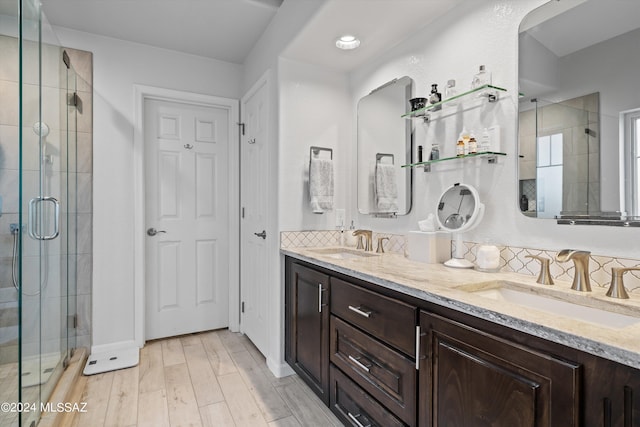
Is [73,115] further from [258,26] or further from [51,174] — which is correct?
[258,26]

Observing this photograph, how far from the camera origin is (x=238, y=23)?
8.14ft

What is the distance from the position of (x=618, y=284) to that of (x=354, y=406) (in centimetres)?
113

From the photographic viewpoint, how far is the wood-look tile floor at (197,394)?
187 cm

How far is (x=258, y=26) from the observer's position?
2.53 metres

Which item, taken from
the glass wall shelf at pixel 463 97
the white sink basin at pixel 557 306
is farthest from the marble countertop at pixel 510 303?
the glass wall shelf at pixel 463 97

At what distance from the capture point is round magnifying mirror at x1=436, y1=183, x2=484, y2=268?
5.22ft

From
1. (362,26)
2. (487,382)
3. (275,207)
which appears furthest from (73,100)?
(487,382)

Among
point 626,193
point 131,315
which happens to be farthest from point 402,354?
point 131,315

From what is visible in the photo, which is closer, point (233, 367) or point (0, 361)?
point (0, 361)

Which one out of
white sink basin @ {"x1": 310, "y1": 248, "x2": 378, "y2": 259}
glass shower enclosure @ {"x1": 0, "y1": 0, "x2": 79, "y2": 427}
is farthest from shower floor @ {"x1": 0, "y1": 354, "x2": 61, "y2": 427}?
white sink basin @ {"x1": 310, "y1": 248, "x2": 378, "y2": 259}

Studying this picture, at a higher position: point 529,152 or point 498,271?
point 529,152

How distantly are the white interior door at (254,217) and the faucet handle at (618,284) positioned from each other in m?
1.87

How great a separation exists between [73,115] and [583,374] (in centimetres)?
305

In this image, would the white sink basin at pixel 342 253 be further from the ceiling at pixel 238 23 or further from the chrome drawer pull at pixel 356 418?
the ceiling at pixel 238 23
